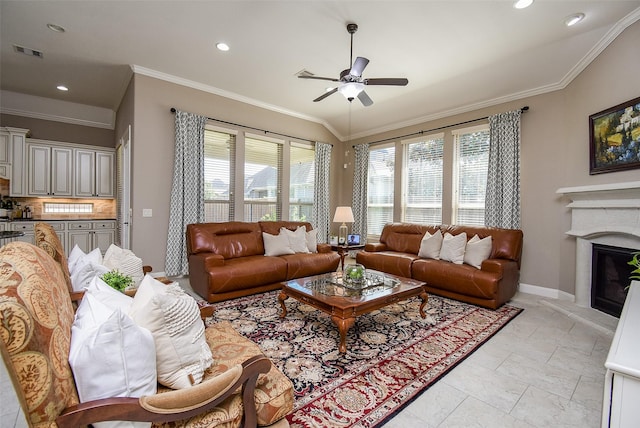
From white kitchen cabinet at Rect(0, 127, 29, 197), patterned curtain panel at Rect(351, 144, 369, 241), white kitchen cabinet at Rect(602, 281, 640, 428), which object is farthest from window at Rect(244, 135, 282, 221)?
white kitchen cabinet at Rect(602, 281, 640, 428)

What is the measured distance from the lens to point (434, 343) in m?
2.52

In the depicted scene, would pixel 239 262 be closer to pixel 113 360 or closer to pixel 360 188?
pixel 113 360

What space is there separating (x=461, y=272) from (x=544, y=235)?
1576 millimetres

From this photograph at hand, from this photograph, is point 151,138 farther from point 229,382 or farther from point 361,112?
point 229,382

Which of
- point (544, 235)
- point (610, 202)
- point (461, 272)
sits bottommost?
point (461, 272)

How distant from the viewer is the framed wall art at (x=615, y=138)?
9.20 ft

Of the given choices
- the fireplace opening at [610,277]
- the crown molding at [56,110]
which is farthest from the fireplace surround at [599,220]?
the crown molding at [56,110]

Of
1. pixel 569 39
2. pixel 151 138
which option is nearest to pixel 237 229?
pixel 151 138

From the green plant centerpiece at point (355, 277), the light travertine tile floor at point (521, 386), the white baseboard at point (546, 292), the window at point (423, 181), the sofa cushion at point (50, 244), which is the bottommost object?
the light travertine tile floor at point (521, 386)

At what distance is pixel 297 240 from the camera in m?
4.68

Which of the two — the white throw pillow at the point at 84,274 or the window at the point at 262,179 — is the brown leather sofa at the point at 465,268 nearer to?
the window at the point at 262,179

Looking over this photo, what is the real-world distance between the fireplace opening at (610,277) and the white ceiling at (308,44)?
228 centimetres

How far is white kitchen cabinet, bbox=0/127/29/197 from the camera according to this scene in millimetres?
4926

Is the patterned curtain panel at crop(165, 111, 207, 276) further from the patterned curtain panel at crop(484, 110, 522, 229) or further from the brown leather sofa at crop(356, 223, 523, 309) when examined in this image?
the patterned curtain panel at crop(484, 110, 522, 229)
